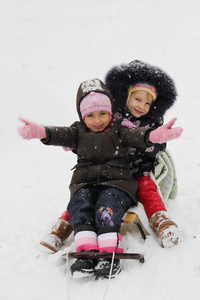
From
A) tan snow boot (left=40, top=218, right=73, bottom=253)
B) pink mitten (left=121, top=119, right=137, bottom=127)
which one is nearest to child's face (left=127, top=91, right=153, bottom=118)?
pink mitten (left=121, top=119, right=137, bottom=127)

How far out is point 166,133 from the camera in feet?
6.50

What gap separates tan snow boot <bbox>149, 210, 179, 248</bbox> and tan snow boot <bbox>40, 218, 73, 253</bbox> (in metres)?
0.62

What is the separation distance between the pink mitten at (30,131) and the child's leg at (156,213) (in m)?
0.87

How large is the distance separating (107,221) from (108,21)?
7745mm

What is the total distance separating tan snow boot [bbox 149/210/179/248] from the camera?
2.14 meters

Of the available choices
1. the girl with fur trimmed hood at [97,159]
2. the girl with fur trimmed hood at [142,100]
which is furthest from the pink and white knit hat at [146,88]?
the girl with fur trimmed hood at [97,159]

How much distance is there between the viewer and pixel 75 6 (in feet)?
33.9

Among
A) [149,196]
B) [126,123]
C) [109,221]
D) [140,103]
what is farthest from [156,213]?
[140,103]

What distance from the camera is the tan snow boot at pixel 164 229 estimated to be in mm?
2145

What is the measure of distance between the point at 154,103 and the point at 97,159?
2.37 feet

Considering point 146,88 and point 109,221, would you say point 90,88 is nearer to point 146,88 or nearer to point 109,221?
point 146,88

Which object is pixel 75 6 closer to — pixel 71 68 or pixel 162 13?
pixel 162 13

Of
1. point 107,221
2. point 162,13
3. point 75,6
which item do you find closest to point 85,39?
point 162,13

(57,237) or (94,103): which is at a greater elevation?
(94,103)
